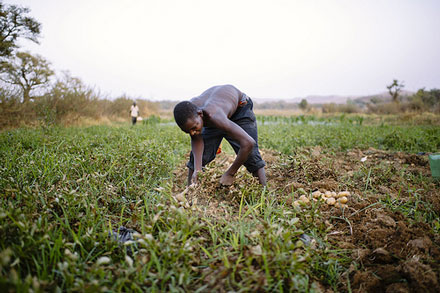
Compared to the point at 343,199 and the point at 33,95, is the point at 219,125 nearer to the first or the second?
the point at 343,199

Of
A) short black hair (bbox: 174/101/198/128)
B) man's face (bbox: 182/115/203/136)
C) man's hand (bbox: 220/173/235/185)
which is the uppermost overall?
short black hair (bbox: 174/101/198/128)

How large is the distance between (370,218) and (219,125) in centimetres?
151

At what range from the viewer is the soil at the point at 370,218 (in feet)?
4.91

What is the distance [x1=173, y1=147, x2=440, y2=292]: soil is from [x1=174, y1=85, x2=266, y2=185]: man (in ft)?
0.81

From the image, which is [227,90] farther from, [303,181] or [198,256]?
[198,256]

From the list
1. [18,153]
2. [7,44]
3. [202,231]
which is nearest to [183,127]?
[202,231]

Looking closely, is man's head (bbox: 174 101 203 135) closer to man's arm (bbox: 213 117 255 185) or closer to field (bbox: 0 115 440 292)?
man's arm (bbox: 213 117 255 185)

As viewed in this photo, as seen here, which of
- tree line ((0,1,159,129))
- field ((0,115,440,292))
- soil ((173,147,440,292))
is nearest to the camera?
field ((0,115,440,292))

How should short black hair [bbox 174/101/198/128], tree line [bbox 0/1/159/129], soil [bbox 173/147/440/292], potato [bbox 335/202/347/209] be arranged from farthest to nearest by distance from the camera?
tree line [bbox 0/1/159/129] → potato [bbox 335/202/347/209] → short black hair [bbox 174/101/198/128] → soil [bbox 173/147/440/292]

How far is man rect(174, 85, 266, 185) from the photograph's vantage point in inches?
87.4

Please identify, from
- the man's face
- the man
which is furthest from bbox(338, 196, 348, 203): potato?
the man's face

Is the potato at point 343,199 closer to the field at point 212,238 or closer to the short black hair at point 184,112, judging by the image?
the field at point 212,238

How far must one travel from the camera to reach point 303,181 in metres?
3.12

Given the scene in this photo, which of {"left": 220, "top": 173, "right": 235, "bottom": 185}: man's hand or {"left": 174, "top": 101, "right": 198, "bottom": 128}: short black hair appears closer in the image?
{"left": 174, "top": 101, "right": 198, "bottom": 128}: short black hair
